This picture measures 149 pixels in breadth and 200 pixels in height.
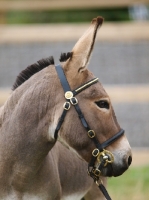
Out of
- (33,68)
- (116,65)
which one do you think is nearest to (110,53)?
(116,65)

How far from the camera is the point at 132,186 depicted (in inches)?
265

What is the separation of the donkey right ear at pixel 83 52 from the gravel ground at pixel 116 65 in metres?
4.84

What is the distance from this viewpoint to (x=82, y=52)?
3859mm

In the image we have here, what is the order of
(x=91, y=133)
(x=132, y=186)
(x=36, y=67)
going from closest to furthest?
(x=91, y=133)
(x=36, y=67)
(x=132, y=186)

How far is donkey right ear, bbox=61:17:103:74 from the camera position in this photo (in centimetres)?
383

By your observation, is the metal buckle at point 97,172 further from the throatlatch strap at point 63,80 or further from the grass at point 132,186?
the grass at point 132,186

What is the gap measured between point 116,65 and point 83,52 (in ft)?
17.0

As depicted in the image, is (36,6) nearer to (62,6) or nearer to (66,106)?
(62,6)

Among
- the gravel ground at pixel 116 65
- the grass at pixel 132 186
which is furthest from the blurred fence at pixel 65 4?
the grass at pixel 132 186

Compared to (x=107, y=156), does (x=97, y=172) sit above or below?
below

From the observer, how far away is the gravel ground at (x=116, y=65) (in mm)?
8781

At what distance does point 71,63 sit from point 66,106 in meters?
0.30

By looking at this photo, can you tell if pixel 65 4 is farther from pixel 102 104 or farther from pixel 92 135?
pixel 92 135

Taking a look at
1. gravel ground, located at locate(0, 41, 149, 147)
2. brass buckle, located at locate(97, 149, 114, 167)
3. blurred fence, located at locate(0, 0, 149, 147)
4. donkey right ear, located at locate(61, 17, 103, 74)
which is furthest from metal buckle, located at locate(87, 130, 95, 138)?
gravel ground, located at locate(0, 41, 149, 147)
